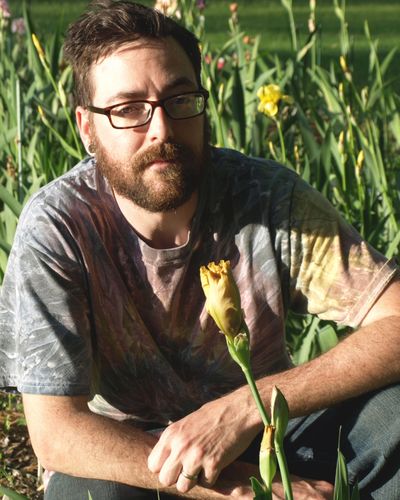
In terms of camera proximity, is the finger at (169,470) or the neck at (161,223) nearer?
the finger at (169,470)

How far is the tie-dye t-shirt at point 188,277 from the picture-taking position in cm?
197

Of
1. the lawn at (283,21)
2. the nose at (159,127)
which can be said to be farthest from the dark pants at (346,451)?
the lawn at (283,21)

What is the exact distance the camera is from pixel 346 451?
6.40 feet

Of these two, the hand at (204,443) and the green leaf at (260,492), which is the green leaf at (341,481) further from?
the hand at (204,443)

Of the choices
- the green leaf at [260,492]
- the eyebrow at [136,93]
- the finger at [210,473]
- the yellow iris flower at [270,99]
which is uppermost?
the eyebrow at [136,93]

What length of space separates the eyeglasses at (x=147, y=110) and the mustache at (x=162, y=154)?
50 mm

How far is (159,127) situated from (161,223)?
0.66 feet

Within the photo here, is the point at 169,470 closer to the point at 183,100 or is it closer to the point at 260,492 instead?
the point at 260,492

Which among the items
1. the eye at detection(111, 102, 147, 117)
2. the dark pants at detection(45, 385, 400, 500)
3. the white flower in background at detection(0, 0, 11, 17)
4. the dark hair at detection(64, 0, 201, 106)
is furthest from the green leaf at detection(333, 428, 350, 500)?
the white flower in background at detection(0, 0, 11, 17)

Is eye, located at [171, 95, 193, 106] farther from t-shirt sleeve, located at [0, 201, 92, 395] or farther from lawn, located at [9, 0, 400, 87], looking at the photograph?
lawn, located at [9, 0, 400, 87]

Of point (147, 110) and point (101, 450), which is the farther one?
point (147, 110)

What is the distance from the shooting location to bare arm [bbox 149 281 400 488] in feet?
5.70

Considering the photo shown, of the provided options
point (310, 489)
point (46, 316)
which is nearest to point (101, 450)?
point (46, 316)

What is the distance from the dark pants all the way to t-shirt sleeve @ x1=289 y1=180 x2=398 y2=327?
17cm
